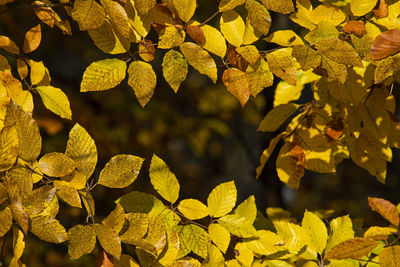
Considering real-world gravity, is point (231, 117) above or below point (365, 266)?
below

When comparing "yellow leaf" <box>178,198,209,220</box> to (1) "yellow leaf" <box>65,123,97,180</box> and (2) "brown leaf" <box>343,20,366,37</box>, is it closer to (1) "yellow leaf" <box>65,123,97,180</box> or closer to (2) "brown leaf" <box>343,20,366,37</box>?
(1) "yellow leaf" <box>65,123,97,180</box>

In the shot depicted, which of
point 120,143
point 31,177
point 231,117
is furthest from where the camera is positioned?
point 231,117

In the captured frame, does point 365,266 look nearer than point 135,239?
No

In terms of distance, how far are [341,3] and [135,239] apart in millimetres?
649

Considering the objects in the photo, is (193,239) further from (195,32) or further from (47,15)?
(47,15)

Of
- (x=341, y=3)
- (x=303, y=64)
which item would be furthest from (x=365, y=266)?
(x=341, y=3)

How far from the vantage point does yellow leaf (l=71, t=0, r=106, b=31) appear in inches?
26.2

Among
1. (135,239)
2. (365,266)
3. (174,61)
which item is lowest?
(365,266)

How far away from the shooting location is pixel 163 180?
77 centimetres

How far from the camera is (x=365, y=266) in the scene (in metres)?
0.83

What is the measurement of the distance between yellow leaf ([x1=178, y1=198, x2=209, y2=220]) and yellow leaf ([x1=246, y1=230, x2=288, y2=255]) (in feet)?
0.35

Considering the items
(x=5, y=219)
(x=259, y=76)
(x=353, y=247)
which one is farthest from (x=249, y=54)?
(x=5, y=219)

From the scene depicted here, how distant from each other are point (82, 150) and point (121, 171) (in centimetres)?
7

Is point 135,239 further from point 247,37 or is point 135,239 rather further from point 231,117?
point 231,117
